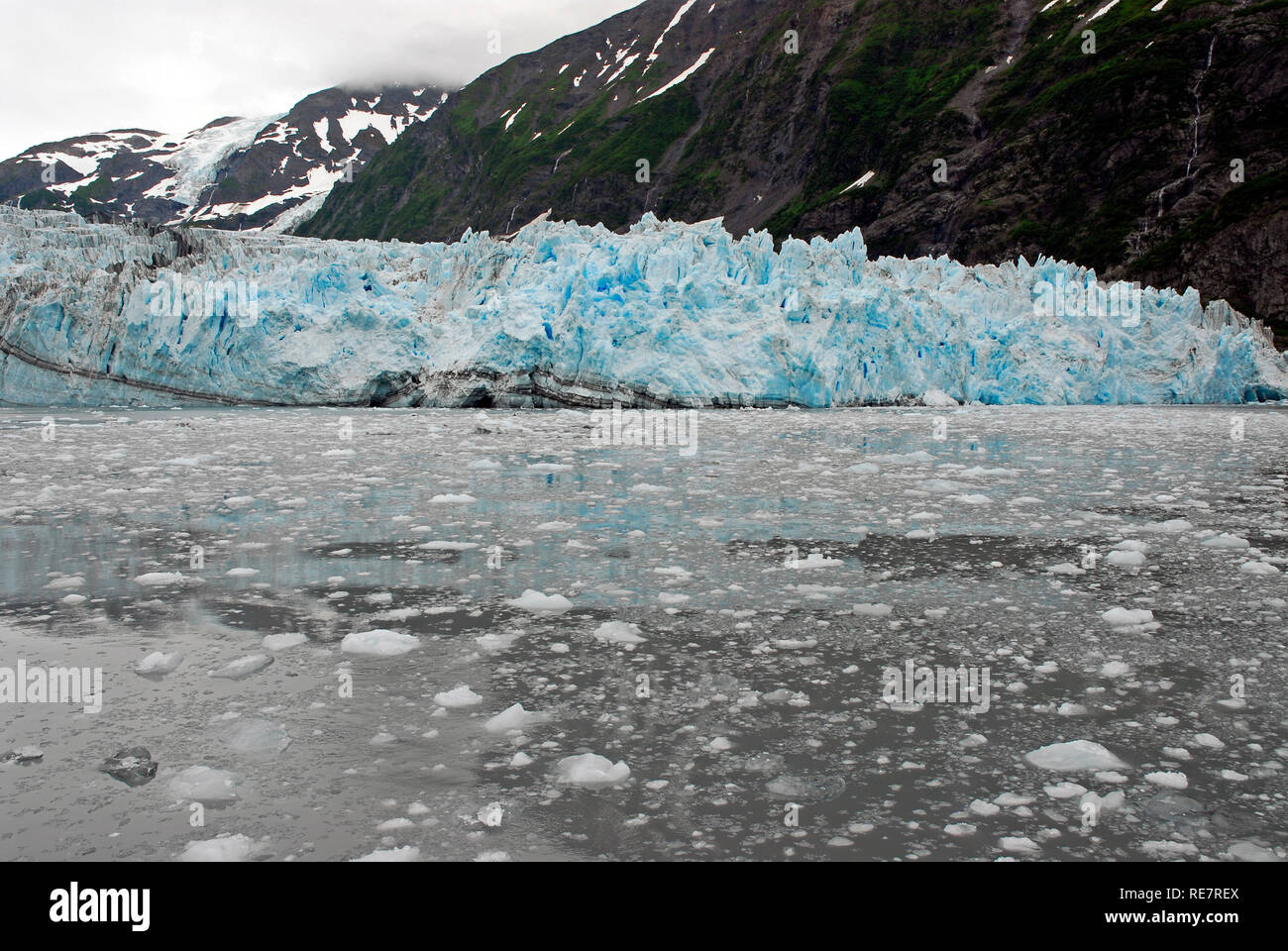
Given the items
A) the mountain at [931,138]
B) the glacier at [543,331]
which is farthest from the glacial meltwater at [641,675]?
the mountain at [931,138]

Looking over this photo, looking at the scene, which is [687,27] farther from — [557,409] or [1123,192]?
[557,409]

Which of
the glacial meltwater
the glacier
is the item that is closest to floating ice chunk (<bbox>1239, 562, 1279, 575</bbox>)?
the glacial meltwater

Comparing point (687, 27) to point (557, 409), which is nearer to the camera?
point (557, 409)

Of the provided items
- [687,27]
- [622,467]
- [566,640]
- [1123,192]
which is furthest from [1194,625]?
[687,27]

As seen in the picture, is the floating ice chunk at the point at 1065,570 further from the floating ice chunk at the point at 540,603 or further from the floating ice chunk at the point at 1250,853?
the floating ice chunk at the point at 1250,853

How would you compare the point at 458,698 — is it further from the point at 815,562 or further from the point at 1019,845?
the point at 815,562

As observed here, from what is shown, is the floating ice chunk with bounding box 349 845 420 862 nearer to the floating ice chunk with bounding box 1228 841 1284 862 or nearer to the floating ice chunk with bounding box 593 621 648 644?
the floating ice chunk with bounding box 593 621 648 644
